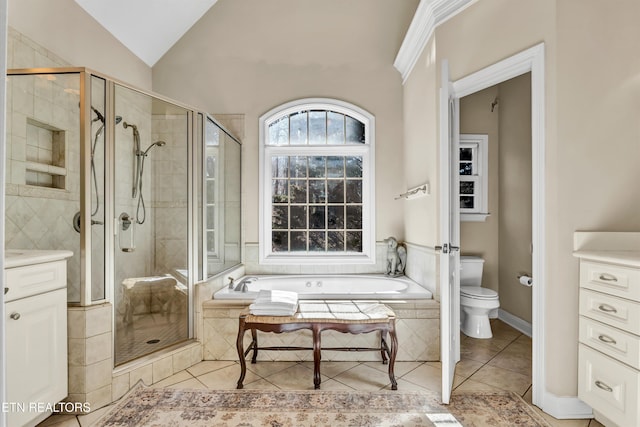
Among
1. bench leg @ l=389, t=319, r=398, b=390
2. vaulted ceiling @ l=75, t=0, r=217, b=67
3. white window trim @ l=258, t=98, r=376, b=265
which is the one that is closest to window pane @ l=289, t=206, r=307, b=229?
white window trim @ l=258, t=98, r=376, b=265

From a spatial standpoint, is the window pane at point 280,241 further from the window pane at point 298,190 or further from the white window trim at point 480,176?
the white window trim at point 480,176

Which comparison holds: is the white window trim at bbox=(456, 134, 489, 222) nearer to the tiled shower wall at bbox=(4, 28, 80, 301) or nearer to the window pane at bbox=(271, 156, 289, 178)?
the window pane at bbox=(271, 156, 289, 178)

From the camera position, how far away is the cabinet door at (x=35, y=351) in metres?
1.58

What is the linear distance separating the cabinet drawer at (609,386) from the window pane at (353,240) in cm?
225

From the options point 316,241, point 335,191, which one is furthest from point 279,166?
point 316,241

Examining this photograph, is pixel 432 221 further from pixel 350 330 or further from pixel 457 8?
pixel 457 8

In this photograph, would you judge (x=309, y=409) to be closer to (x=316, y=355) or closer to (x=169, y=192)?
(x=316, y=355)

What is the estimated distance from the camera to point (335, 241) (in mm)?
3857

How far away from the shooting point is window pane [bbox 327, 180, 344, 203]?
3854mm

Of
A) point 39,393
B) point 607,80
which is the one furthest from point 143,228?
point 607,80

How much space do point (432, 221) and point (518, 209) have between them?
1.24m

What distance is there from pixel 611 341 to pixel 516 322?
6.10ft

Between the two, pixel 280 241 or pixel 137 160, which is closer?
pixel 137 160

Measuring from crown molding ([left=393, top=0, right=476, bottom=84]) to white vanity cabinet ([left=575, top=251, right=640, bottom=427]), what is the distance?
1941mm
